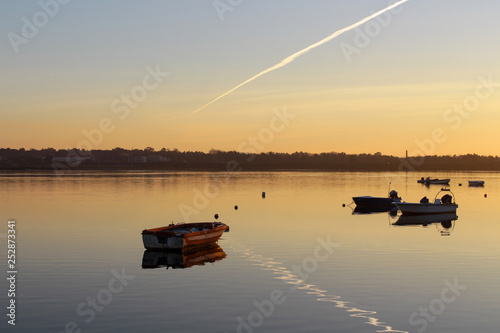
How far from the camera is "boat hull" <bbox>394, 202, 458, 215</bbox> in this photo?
6788cm

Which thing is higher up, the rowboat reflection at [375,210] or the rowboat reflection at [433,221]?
the rowboat reflection at [375,210]

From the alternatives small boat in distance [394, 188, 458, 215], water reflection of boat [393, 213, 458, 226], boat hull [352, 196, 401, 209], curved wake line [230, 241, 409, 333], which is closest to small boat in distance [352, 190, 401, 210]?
boat hull [352, 196, 401, 209]

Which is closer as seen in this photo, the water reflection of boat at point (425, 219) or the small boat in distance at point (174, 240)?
the small boat in distance at point (174, 240)

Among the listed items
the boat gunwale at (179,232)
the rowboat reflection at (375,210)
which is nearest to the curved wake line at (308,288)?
the boat gunwale at (179,232)

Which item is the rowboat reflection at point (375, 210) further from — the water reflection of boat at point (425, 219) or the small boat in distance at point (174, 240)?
the small boat in distance at point (174, 240)

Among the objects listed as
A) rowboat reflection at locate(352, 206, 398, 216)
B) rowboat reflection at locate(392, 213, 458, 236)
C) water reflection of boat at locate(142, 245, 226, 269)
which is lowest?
water reflection of boat at locate(142, 245, 226, 269)

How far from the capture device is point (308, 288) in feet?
89.0

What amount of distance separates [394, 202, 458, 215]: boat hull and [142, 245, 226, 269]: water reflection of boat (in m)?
34.9

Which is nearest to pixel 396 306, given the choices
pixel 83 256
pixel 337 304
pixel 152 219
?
pixel 337 304

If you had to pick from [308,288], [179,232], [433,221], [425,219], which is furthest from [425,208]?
[308,288]

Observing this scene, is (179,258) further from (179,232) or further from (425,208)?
(425,208)

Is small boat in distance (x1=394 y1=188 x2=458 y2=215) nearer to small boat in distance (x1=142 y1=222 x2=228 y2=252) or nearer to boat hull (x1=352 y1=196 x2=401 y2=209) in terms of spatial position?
boat hull (x1=352 y1=196 x2=401 y2=209)

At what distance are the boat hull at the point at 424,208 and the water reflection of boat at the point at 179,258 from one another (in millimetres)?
34935

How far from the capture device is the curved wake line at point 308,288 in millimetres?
21552
